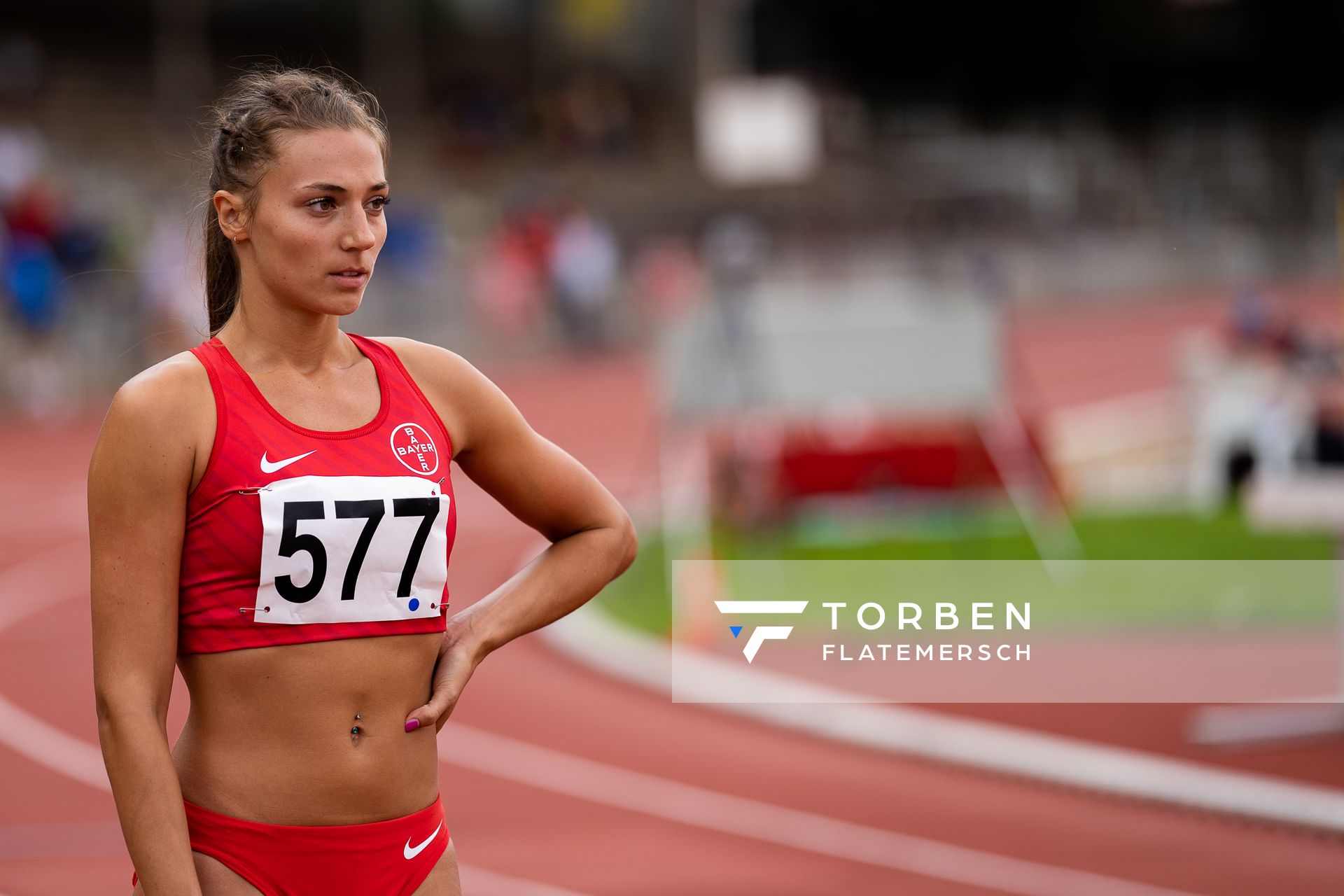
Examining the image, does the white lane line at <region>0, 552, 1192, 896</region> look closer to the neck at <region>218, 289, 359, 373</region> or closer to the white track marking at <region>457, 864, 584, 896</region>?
the white track marking at <region>457, 864, 584, 896</region>

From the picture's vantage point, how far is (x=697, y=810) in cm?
659

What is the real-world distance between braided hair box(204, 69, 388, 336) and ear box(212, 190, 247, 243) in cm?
1

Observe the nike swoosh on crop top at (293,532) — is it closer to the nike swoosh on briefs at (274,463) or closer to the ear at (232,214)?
the nike swoosh on briefs at (274,463)

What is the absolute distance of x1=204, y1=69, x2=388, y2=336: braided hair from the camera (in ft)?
7.55

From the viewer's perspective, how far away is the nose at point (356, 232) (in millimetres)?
2285

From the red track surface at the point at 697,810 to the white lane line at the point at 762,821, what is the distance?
36mm

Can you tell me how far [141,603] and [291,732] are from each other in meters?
0.26

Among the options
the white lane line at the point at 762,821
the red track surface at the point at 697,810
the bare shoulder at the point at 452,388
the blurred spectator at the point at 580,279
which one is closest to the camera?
the bare shoulder at the point at 452,388

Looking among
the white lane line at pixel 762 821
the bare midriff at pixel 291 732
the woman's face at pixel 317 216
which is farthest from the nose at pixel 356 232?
the white lane line at pixel 762 821

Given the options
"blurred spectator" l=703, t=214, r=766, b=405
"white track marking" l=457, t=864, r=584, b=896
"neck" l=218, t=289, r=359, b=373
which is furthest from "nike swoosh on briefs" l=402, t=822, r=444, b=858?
"blurred spectator" l=703, t=214, r=766, b=405

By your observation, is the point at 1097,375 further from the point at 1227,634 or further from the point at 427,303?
the point at 1227,634

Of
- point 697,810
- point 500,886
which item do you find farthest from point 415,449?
point 697,810

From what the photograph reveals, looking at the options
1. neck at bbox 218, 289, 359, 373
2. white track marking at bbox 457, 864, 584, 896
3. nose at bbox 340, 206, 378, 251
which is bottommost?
white track marking at bbox 457, 864, 584, 896

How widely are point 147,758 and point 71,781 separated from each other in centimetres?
539
